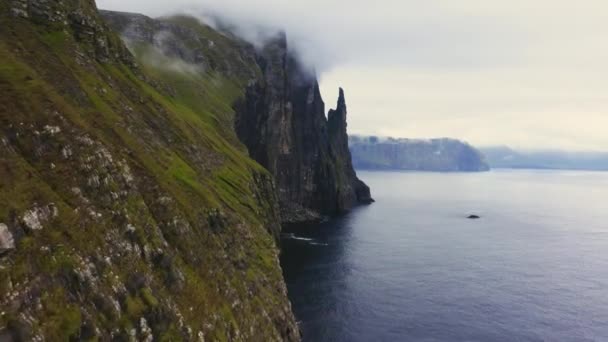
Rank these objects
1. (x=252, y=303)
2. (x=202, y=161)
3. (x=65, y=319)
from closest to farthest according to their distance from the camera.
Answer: (x=65, y=319)
(x=252, y=303)
(x=202, y=161)

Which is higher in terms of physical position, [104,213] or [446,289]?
[104,213]

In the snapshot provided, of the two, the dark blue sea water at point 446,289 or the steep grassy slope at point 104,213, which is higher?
the steep grassy slope at point 104,213

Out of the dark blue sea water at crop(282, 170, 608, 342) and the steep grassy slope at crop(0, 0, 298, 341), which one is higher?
the steep grassy slope at crop(0, 0, 298, 341)

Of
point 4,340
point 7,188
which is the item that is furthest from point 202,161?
point 4,340

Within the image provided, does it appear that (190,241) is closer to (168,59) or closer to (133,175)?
(133,175)

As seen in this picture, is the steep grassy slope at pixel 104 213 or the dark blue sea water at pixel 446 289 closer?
the steep grassy slope at pixel 104 213

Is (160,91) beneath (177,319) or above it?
above

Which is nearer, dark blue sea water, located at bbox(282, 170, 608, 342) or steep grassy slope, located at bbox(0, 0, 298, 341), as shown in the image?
steep grassy slope, located at bbox(0, 0, 298, 341)

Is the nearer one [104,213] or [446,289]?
[104,213]
